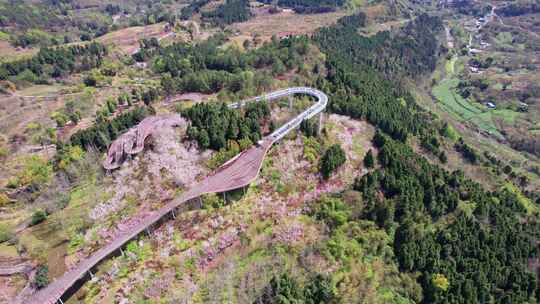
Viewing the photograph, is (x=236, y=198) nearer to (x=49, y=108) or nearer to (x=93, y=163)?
(x=93, y=163)

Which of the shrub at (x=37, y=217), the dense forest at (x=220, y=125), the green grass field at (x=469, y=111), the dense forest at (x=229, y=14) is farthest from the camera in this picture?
the dense forest at (x=229, y=14)

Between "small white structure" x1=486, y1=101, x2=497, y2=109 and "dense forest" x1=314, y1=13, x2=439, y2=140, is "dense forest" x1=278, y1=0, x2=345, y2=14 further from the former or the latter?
"small white structure" x1=486, y1=101, x2=497, y2=109

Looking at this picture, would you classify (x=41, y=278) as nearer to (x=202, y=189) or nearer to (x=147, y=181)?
(x=147, y=181)

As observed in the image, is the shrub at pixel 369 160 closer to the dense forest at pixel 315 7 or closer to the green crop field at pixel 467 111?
the green crop field at pixel 467 111

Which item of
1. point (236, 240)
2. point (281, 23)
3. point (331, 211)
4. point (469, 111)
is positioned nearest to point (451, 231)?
point (331, 211)

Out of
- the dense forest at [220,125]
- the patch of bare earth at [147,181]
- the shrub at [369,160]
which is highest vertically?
the dense forest at [220,125]

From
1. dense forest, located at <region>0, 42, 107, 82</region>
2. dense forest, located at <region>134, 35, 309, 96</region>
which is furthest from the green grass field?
dense forest, located at <region>0, 42, 107, 82</region>

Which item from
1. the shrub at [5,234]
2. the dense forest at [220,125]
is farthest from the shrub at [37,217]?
the dense forest at [220,125]
